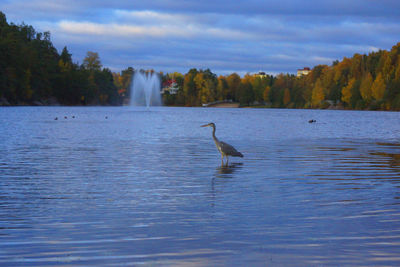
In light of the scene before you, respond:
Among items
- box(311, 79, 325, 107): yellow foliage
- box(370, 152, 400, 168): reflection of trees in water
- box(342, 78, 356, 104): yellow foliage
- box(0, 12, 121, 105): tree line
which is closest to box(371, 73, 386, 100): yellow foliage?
box(342, 78, 356, 104): yellow foliage

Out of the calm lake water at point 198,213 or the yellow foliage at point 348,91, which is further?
the yellow foliage at point 348,91

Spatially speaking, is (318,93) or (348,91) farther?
(318,93)

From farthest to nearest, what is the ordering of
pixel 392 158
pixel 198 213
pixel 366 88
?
pixel 366 88, pixel 392 158, pixel 198 213

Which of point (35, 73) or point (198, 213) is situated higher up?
point (35, 73)

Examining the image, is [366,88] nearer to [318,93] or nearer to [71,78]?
[318,93]

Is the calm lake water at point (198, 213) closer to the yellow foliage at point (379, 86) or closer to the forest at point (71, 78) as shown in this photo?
the forest at point (71, 78)

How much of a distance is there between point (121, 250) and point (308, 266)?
2538mm

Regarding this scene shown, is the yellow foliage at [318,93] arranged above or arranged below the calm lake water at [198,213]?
above

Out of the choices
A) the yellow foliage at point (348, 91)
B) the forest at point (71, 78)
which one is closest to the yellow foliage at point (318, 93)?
the forest at point (71, 78)

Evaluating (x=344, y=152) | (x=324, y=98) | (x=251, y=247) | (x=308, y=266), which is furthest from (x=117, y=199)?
(x=324, y=98)

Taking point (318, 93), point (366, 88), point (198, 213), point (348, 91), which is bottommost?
point (198, 213)

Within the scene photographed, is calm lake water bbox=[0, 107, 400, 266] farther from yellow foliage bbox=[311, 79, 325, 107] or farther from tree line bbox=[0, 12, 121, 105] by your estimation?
yellow foliage bbox=[311, 79, 325, 107]

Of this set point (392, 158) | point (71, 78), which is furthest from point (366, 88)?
point (392, 158)

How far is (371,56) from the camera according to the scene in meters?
168
